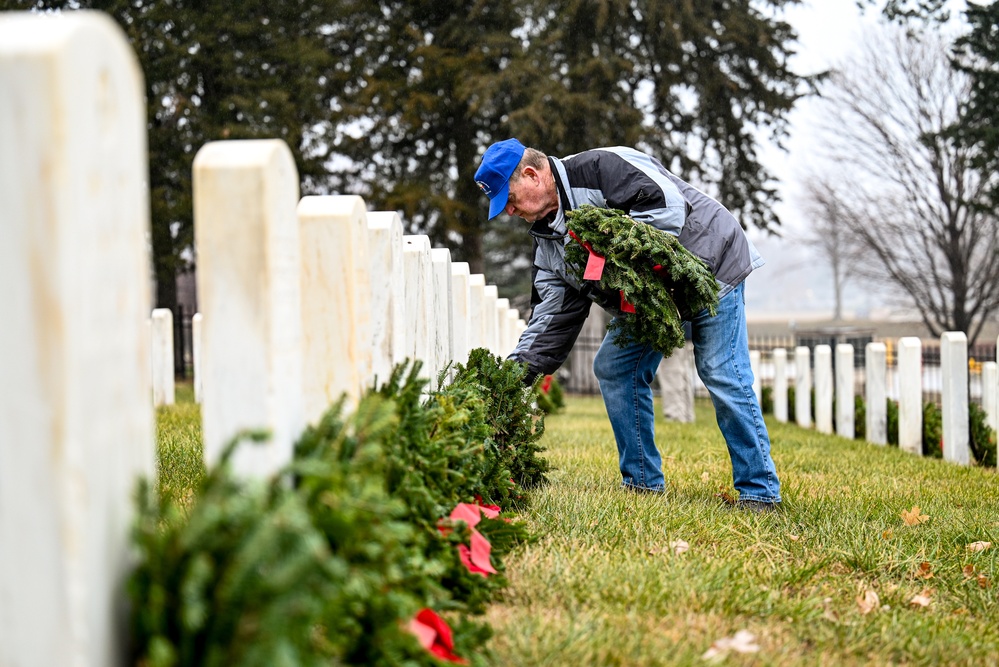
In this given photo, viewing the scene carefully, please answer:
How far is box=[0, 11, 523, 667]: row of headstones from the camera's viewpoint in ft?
3.88

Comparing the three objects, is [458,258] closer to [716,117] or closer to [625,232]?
[716,117]

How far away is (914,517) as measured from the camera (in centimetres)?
399

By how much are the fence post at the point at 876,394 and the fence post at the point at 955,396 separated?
1.24 meters

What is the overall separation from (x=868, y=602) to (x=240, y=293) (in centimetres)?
210

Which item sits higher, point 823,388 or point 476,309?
point 476,309

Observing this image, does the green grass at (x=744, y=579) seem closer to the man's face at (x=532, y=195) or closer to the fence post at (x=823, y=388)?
the man's face at (x=532, y=195)

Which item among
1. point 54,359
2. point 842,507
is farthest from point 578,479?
point 54,359

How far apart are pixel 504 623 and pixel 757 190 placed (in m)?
16.7

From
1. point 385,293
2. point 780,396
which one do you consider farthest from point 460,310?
point 780,396

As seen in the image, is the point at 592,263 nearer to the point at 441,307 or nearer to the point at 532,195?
the point at 532,195

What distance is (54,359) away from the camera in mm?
1190

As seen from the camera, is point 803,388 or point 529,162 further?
point 803,388

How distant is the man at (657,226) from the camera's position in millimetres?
3973

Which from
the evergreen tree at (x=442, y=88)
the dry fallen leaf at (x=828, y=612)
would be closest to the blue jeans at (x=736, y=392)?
the dry fallen leaf at (x=828, y=612)
